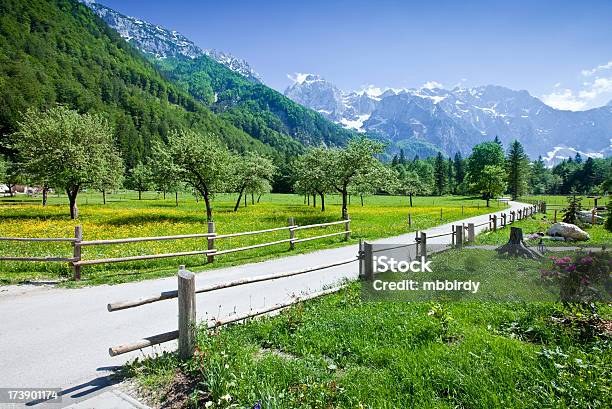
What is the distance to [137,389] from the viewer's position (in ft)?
16.5

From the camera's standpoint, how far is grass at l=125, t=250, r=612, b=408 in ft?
14.3

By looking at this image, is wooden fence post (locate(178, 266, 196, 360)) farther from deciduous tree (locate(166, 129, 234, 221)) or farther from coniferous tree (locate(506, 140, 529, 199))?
coniferous tree (locate(506, 140, 529, 199))

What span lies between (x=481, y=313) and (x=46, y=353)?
28.5ft

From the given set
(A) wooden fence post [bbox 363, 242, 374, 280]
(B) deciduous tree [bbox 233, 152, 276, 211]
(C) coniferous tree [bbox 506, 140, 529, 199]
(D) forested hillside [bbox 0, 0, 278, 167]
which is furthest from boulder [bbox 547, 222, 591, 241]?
(D) forested hillside [bbox 0, 0, 278, 167]

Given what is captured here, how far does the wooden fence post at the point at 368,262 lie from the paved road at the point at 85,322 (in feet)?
4.42

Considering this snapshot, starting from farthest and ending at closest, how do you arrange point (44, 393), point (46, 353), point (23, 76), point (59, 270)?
1. point (23, 76)
2. point (59, 270)
3. point (46, 353)
4. point (44, 393)

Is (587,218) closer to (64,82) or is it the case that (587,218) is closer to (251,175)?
(251,175)

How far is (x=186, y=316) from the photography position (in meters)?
5.61

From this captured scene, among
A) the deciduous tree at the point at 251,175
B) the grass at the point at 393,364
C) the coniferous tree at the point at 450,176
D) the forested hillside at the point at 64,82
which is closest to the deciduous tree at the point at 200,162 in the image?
the deciduous tree at the point at 251,175

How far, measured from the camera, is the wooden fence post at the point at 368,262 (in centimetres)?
1052

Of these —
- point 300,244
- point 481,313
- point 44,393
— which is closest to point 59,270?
point 44,393

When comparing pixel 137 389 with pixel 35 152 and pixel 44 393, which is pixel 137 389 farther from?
pixel 35 152

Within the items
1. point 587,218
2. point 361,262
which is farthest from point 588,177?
point 361,262

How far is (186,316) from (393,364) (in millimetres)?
3441
